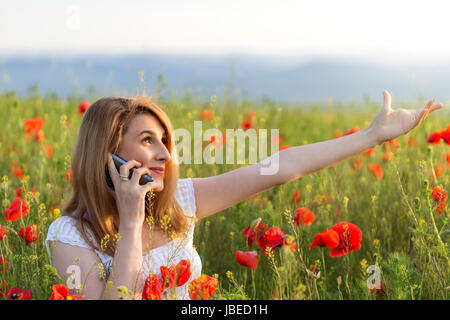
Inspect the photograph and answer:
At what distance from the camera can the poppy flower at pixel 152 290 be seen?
1535 millimetres

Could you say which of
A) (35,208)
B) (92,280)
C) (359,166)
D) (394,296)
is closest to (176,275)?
(92,280)

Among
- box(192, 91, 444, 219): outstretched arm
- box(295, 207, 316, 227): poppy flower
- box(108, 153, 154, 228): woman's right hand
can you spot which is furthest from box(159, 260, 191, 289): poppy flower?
box(295, 207, 316, 227): poppy flower

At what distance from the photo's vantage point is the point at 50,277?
2020mm

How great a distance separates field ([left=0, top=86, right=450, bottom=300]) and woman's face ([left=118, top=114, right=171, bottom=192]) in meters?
0.38

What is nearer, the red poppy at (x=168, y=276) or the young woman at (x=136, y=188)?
the red poppy at (x=168, y=276)

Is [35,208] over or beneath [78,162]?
beneath

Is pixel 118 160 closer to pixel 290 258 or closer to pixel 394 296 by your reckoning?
pixel 290 258

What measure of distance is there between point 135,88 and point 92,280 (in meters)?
0.88

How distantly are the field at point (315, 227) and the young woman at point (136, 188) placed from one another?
0.43 feet

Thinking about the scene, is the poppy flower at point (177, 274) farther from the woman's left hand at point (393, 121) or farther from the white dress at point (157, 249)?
the woman's left hand at point (393, 121)

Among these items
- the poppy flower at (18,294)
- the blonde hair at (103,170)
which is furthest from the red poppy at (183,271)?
the poppy flower at (18,294)

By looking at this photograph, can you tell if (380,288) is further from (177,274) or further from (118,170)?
(118,170)

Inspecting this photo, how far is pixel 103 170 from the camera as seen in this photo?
6.40ft
